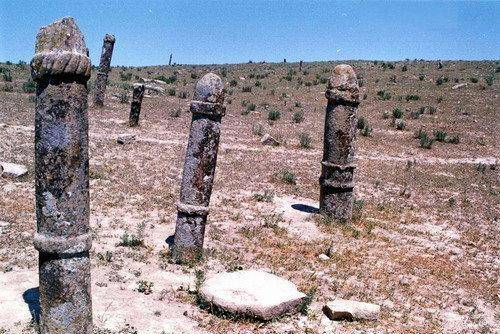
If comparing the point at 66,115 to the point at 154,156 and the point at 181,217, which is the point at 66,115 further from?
the point at 154,156

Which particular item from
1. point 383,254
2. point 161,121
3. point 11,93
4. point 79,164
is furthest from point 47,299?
point 11,93

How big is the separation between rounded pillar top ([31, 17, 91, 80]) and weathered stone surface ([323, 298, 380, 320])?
12.9ft

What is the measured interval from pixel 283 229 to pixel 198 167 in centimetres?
267

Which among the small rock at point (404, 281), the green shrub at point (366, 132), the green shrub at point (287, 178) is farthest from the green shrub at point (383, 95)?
the small rock at point (404, 281)

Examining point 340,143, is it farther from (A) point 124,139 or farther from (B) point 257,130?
(B) point 257,130

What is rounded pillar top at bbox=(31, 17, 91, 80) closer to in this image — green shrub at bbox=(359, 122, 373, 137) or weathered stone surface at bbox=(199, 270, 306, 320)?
weathered stone surface at bbox=(199, 270, 306, 320)

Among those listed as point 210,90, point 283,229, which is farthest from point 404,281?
point 210,90

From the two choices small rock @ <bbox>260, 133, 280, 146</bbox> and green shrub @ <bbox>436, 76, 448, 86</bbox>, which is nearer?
small rock @ <bbox>260, 133, 280, 146</bbox>

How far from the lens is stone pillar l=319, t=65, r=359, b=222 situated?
9.69 m

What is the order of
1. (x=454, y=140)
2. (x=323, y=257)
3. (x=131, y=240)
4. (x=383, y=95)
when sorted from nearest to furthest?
(x=131, y=240) → (x=323, y=257) → (x=454, y=140) → (x=383, y=95)

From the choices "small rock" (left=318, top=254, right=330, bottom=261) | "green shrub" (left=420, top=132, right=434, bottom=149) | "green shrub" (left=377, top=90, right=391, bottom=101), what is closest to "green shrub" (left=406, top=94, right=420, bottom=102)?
"green shrub" (left=377, top=90, right=391, bottom=101)

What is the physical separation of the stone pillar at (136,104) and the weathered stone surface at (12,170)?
7474 mm

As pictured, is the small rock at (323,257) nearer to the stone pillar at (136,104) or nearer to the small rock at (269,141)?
the small rock at (269,141)

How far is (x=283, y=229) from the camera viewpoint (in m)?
9.06
